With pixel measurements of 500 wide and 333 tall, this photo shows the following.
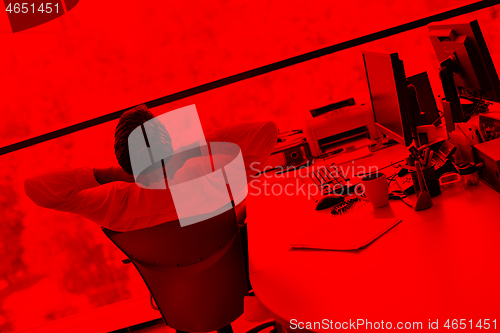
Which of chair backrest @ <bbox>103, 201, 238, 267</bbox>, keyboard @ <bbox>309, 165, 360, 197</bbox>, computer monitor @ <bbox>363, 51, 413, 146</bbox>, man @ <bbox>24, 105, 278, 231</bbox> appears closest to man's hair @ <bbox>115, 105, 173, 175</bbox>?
man @ <bbox>24, 105, 278, 231</bbox>

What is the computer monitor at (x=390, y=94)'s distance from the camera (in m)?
1.30

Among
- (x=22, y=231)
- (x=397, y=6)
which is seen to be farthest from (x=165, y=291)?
(x=397, y=6)

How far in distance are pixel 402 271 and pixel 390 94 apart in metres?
0.78

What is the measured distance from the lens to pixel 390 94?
4.72ft

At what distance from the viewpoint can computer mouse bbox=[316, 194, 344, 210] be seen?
141 cm

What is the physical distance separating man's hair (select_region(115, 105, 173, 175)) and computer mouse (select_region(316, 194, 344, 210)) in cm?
58

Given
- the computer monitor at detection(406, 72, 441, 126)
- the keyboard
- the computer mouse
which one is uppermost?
the computer monitor at detection(406, 72, 441, 126)

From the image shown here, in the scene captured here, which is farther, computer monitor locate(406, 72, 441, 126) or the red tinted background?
the red tinted background

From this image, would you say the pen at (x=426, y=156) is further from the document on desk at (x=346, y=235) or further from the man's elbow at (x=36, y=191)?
the man's elbow at (x=36, y=191)

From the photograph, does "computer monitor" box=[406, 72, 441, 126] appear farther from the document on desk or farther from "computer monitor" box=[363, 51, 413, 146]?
the document on desk

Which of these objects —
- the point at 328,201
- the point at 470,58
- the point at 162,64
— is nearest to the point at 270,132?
the point at 328,201

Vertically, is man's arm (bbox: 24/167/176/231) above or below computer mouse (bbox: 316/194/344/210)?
above

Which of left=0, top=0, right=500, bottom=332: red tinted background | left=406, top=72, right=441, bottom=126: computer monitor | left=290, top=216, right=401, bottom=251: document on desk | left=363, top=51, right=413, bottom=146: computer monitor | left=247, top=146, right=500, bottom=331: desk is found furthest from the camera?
left=0, top=0, right=500, bottom=332: red tinted background

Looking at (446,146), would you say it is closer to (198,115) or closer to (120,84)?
(198,115)
